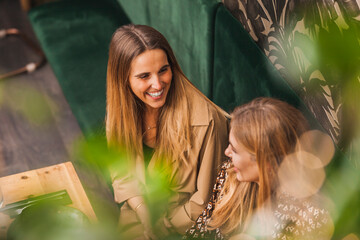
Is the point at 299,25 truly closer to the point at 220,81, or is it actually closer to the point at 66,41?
the point at 220,81

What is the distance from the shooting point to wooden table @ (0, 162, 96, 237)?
1346 mm

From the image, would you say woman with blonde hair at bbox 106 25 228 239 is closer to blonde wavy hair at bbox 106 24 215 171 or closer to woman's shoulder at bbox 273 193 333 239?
blonde wavy hair at bbox 106 24 215 171

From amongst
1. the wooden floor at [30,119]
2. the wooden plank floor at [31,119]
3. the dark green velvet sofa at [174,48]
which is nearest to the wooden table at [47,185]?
the dark green velvet sofa at [174,48]

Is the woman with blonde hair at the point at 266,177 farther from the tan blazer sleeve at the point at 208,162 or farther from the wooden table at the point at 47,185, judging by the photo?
the wooden table at the point at 47,185

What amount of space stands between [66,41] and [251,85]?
1389mm

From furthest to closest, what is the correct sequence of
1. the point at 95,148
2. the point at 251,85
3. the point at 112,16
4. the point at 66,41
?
the point at 66,41
the point at 112,16
the point at 95,148
the point at 251,85

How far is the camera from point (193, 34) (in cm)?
160

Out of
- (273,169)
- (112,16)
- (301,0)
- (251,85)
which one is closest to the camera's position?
(273,169)

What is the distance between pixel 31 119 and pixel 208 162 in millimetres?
2044

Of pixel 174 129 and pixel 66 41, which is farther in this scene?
pixel 66 41

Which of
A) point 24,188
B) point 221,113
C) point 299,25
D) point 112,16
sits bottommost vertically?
point 24,188

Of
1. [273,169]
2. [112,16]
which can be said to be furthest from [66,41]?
[273,169]

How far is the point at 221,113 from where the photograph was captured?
3.58 ft

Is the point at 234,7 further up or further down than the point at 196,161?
further up
